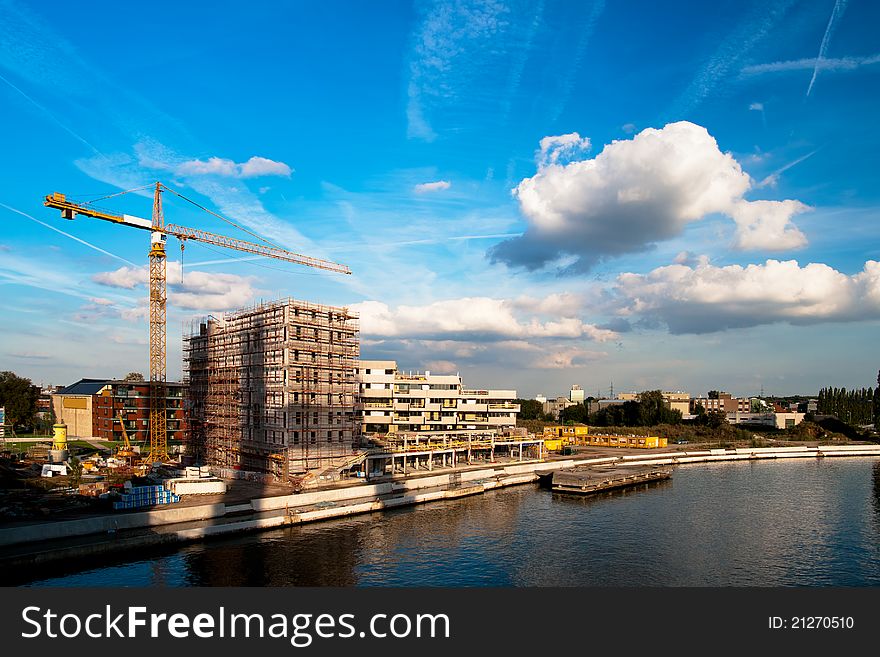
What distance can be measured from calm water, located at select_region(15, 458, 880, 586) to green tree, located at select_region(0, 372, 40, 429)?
115791 millimetres

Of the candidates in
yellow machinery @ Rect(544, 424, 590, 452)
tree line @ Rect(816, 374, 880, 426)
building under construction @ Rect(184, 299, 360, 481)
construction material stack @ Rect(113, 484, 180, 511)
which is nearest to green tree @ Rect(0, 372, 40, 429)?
building under construction @ Rect(184, 299, 360, 481)

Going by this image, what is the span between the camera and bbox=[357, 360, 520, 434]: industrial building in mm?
108375

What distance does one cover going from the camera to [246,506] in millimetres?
62156

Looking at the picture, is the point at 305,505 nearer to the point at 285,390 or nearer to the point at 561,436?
the point at 285,390

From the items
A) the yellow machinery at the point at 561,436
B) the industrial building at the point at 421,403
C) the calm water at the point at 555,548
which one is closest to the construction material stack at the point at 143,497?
the calm water at the point at 555,548

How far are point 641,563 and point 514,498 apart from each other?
32.7 m

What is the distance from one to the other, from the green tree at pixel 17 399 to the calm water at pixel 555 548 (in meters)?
116

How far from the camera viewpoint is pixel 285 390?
249 ft

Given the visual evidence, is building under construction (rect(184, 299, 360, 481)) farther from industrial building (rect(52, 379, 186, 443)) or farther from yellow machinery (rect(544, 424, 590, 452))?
yellow machinery (rect(544, 424, 590, 452))

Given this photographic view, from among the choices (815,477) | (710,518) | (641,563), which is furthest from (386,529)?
(815,477)

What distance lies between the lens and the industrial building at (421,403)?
356 feet

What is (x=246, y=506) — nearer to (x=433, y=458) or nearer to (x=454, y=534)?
(x=454, y=534)

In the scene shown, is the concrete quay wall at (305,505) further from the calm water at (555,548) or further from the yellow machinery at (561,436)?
the yellow machinery at (561,436)

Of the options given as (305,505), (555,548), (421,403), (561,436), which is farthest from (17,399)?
(555,548)
